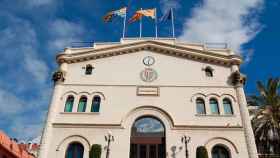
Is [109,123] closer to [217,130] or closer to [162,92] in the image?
[162,92]

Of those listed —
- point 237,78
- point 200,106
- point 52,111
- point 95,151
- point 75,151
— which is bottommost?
point 95,151

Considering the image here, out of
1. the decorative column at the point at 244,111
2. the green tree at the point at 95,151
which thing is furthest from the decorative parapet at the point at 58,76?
the decorative column at the point at 244,111

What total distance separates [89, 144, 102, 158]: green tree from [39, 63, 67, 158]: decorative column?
389 cm

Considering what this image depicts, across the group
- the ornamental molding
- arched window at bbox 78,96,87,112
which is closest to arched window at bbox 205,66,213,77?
the ornamental molding

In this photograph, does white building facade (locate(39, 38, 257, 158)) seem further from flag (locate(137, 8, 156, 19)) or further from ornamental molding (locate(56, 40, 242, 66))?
flag (locate(137, 8, 156, 19))

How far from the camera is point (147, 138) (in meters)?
25.1

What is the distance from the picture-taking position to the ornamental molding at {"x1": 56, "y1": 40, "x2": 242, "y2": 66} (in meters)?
28.7

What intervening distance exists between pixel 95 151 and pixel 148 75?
29.2 ft

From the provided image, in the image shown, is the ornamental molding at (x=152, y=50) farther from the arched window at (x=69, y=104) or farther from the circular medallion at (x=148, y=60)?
the arched window at (x=69, y=104)

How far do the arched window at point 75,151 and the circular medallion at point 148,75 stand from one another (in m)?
8.58

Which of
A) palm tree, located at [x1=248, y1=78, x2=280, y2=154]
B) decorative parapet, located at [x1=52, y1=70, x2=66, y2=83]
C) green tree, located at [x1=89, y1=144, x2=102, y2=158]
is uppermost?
decorative parapet, located at [x1=52, y1=70, x2=66, y2=83]

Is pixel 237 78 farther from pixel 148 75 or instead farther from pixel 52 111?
pixel 52 111

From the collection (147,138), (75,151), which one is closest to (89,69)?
(75,151)

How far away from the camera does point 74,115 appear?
2608cm
